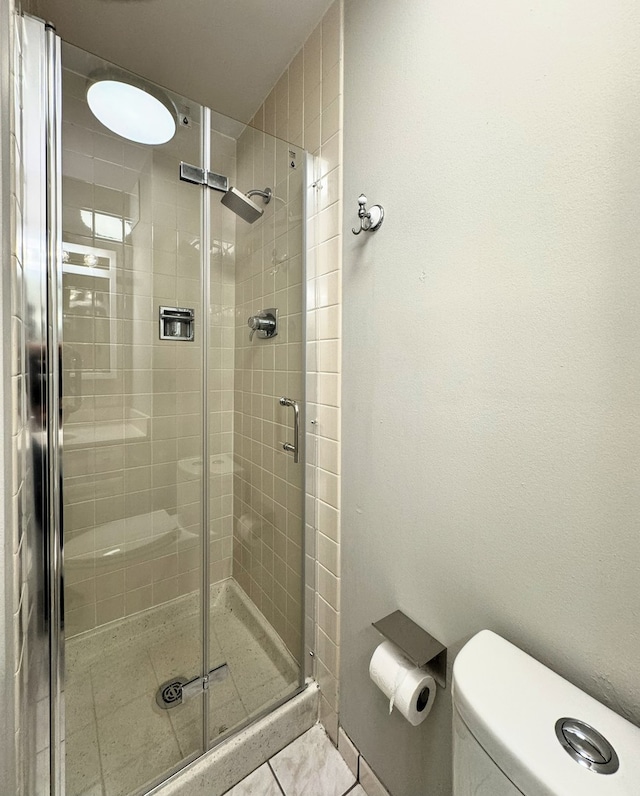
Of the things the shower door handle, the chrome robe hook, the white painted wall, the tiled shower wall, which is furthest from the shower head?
the shower door handle

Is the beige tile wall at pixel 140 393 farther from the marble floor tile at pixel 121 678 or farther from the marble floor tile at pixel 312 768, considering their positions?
the marble floor tile at pixel 312 768

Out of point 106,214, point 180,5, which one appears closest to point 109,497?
point 106,214

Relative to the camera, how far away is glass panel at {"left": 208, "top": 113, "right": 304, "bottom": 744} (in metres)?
1.26

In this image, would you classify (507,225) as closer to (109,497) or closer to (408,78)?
(408,78)

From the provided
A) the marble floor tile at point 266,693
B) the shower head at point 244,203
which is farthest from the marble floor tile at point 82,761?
the shower head at point 244,203

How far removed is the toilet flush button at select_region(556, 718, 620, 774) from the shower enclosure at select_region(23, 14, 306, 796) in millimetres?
913

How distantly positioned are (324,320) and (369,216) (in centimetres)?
35

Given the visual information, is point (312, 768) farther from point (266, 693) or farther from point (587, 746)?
point (587, 746)

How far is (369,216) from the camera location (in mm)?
918

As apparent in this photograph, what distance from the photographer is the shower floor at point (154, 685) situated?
998 millimetres

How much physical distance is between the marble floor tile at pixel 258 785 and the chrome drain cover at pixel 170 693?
0.32 metres

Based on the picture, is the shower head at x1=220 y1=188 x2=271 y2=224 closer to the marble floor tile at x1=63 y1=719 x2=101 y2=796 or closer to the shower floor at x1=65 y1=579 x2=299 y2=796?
the shower floor at x1=65 y1=579 x2=299 y2=796

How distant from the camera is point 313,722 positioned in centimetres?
122

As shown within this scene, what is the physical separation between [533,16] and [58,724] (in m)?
1.88
